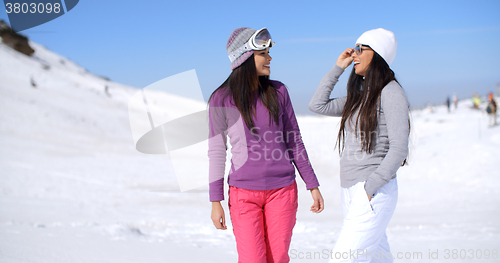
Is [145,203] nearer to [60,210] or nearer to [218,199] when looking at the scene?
[60,210]

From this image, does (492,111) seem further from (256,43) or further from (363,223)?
(256,43)

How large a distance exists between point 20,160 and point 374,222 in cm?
1022

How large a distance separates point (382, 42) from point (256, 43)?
2.47 feet

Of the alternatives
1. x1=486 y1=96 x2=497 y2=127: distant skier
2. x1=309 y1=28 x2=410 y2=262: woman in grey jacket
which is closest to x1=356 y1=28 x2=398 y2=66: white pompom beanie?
x1=309 y1=28 x2=410 y2=262: woman in grey jacket

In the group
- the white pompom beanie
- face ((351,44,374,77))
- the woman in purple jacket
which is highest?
the white pompom beanie

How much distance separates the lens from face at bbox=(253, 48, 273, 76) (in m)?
2.36

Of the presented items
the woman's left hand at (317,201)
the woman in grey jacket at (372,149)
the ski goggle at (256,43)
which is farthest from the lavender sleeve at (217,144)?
the woman in grey jacket at (372,149)

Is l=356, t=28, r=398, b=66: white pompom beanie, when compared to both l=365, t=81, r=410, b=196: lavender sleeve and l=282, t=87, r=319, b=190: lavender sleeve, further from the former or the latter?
l=282, t=87, r=319, b=190: lavender sleeve

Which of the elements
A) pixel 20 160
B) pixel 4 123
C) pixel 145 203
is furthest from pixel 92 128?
pixel 145 203

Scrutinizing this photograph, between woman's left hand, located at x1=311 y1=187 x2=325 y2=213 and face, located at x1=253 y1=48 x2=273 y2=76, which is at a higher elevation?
face, located at x1=253 y1=48 x2=273 y2=76

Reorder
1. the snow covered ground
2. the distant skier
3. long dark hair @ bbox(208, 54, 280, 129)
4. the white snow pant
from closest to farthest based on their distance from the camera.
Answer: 1. the white snow pant
2. long dark hair @ bbox(208, 54, 280, 129)
3. the snow covered ground
4. the distant skier

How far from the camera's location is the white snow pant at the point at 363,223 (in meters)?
2.21

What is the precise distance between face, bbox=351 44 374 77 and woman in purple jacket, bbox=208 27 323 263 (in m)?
0.53

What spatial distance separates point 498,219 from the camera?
18.7 feet
